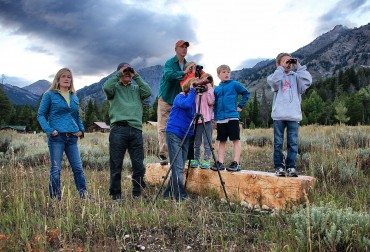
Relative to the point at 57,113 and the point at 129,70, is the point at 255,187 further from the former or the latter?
the point at 57,113

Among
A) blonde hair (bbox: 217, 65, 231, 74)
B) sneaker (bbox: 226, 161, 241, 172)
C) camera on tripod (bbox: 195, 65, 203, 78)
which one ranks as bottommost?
sneaker (bbox: 226, 161, 241, 172)

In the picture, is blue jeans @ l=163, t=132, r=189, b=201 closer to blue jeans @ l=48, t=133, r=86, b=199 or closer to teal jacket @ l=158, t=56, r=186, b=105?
teal jacket @ l=158, t=56, r=186, b=105

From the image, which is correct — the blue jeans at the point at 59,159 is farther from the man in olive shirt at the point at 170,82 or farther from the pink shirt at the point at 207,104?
the pink shirt at the point at 207,104

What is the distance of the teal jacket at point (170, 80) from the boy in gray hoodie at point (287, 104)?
1712 millimetres

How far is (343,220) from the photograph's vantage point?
334 cm

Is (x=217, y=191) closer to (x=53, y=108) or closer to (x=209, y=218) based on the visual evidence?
(x=209, y=218)

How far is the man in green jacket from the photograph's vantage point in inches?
217

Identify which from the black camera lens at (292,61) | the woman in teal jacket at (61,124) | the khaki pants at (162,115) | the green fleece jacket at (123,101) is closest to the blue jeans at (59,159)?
the woman in teal jacket at (61,124)

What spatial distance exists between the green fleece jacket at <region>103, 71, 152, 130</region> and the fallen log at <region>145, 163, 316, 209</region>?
62.1 inches

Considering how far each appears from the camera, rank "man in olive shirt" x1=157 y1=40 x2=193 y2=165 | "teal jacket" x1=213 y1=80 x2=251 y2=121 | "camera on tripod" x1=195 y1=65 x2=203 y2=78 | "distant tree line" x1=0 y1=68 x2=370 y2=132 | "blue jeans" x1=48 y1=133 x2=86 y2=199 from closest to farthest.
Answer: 1. "blue jeans" x1=48 y1=133 x2=86 y2=199
2. "camera on tripod" x1=195 y1=65 x2=203 y2=78
3. "teal jacket" x1=213 y1=80 x2=251 y2=121
4. "man in olive shirt" x1=157 y1=40 x2=193 y2=165
5. "distant tree line" x1=0 y1=68 x2=370 y2=132

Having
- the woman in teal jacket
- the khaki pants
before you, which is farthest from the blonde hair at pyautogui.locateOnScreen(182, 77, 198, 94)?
the woman in teal jacket

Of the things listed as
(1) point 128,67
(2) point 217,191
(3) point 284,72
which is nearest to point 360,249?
(2) point 217,191

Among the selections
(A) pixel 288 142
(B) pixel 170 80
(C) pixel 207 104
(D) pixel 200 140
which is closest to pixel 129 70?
(B) pixel 170 80

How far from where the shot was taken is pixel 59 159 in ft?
17.6
